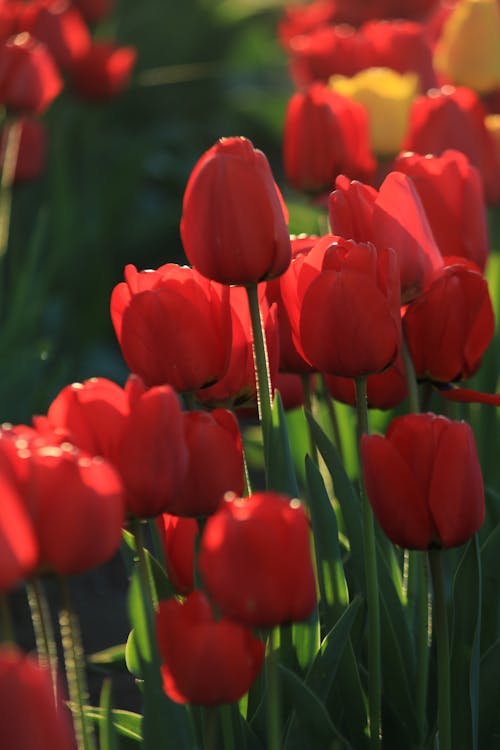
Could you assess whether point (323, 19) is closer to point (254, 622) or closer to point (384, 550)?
point (384, 550)

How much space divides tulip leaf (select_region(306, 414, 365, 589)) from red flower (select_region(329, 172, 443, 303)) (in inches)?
6.2

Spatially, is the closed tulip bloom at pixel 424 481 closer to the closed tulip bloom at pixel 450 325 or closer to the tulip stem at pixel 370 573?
the tulip stem at pixel 370 573

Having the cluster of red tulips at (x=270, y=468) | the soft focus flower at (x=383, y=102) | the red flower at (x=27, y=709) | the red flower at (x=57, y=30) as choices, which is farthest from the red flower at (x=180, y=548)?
the red flower at (x=57, y=30)

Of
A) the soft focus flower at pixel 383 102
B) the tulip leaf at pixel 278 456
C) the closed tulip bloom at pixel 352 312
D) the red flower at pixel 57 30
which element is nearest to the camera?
the closed tulip bloom at pixel 352 312

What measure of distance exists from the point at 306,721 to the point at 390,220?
0.41 metres

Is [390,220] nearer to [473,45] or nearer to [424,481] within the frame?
[424,481]

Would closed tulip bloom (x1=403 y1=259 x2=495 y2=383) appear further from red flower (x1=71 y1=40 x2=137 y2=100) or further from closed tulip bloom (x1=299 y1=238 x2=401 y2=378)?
red flower (x1=71 y1=40 x2=137 y2=100)

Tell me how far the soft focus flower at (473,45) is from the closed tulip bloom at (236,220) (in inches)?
52.1

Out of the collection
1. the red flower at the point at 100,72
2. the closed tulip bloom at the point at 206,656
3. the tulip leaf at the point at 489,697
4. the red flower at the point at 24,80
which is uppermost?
the red flower at the point at 24,80

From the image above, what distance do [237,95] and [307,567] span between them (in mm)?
4347

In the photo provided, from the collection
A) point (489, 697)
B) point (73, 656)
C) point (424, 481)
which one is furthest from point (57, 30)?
point (73, 656)

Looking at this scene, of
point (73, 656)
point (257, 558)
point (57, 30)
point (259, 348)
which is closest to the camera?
point (257, 558)

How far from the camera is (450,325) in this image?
1.18 metres

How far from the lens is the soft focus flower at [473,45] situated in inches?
91.0
